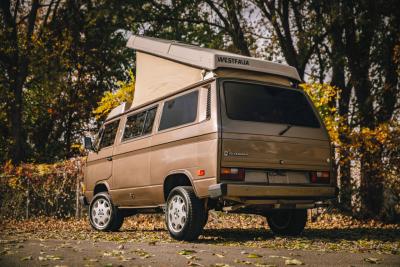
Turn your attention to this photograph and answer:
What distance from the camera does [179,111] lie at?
7.96 m

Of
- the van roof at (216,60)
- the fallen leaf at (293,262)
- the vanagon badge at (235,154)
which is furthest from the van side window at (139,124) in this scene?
the fallen leaf at (293,262)

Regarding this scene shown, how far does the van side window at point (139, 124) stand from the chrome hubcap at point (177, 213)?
1.46 m

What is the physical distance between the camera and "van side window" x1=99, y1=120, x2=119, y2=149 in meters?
9.97

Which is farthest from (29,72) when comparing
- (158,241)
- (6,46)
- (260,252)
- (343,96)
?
(260,252)

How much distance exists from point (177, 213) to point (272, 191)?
1.48m

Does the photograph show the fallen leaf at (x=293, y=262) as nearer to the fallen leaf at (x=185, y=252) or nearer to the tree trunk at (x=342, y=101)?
the fallen leaf at (x=185, y=252)

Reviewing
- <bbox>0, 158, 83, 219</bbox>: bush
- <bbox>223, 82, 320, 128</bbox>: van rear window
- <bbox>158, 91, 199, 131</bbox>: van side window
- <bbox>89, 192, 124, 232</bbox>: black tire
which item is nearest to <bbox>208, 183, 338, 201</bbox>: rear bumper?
<bbox>223, 82, 320, 128</bbox>: van rear window

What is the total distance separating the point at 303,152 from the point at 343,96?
9.54 m

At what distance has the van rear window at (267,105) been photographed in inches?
286

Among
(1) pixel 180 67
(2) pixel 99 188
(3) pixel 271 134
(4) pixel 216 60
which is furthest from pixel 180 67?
(2) pixel 99 188

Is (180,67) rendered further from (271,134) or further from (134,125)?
(271,134)

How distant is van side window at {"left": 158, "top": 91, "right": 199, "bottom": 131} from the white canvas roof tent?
285mm

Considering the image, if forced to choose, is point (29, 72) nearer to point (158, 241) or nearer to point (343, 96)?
point (343, 96)

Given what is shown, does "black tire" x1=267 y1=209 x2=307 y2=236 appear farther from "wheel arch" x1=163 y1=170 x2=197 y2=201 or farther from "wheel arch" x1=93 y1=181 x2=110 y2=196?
"wheel arch" x1=93 y1=181 x2=110 y2=196
